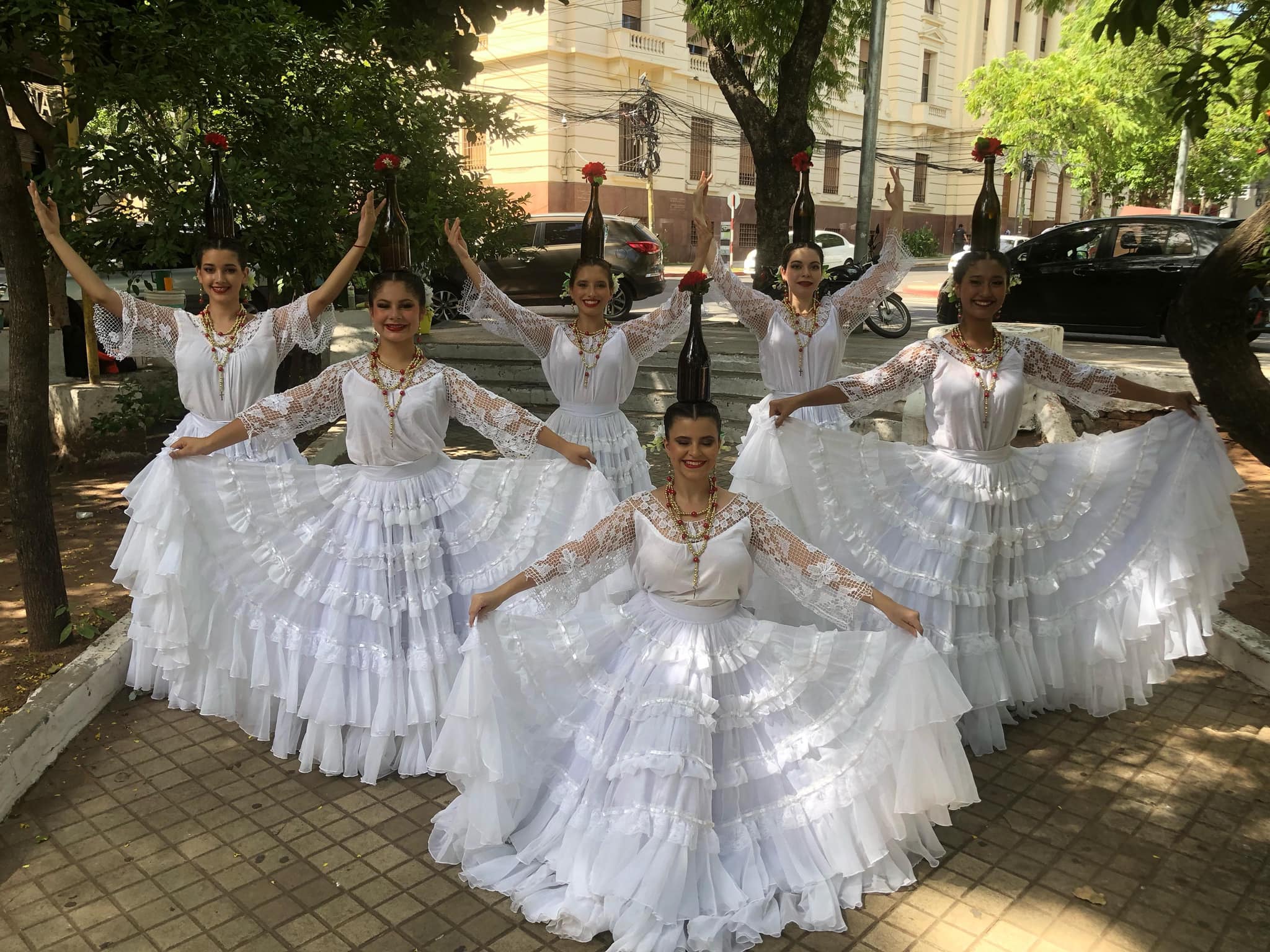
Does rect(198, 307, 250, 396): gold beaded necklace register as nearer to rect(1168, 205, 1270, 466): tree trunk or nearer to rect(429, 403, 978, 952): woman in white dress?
rect(429, 403, 978, 952): woman in white dress

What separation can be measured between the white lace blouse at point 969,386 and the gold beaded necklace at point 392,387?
199 cm

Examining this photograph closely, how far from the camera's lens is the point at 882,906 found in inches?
133

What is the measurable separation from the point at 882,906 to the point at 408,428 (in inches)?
105

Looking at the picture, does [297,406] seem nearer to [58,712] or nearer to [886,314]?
[58,712]

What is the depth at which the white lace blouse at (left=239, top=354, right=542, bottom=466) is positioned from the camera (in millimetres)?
4266

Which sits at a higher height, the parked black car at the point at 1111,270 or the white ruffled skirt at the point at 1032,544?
the parked black car at the point at 1111,270

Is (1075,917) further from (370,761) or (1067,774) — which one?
(370,761)

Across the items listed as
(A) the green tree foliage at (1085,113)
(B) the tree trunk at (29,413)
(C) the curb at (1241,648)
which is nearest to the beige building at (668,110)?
(A) the green tree foliage at (1085,113)

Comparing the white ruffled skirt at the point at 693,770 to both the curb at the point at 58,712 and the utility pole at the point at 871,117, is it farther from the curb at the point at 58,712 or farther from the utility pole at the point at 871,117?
the utility pole at the point at 871,117

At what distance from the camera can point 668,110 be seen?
104ft

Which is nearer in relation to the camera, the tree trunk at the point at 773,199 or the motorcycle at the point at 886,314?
the tree trunk at the point at 773,199

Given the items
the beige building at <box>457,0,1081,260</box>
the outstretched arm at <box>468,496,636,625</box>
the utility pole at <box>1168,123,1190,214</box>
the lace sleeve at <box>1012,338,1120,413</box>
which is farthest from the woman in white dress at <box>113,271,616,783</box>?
the utility pole at <box>1168,123,1190,214</box>

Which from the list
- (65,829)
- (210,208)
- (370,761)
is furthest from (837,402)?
(65,829)

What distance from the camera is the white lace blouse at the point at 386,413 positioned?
14.0 ft
